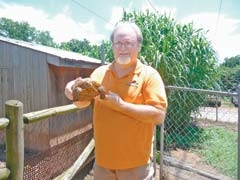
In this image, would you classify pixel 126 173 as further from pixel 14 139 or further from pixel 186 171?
pixel 186 171

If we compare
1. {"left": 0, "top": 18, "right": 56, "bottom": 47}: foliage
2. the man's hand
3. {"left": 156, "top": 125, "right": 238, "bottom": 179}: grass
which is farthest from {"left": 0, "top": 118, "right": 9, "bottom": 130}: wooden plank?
{"left": 0, "top": 18, "right": 56, "bottom": 47}: foliage

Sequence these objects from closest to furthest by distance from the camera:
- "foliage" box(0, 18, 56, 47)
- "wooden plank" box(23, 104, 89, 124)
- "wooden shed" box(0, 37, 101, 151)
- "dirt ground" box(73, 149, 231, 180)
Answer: "wooden plank" box(23, 104, 89, 124) → "dirt ground" box(73, 149, 231, 180) → "wooden shed" box(0, 37, 101, 151) → "foliage" box(0, 18, 56, 47)

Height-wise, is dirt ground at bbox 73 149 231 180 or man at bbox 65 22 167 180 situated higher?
man at bbox 65 22 167 180

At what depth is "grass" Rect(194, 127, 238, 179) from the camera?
490 cm

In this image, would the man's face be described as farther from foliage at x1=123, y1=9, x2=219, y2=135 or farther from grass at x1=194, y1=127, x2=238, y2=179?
foliage at x1=123, y1=9, x2=219, y2=135

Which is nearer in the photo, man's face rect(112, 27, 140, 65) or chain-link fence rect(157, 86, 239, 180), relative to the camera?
man's face rect(112, 27, 140, 65)

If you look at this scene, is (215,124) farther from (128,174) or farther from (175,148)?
(128,174)

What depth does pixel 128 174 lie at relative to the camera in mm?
1845

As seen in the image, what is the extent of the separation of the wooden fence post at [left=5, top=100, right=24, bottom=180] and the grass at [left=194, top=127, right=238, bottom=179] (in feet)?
10.6

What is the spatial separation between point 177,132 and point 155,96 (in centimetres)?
435

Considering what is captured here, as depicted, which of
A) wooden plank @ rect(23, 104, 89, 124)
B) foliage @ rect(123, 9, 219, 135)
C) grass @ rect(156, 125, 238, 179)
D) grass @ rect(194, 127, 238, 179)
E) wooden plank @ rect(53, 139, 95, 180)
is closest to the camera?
wooden plank @ rect(23, 104, 89, 124)

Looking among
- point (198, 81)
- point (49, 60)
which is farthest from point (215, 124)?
point (49, 60)

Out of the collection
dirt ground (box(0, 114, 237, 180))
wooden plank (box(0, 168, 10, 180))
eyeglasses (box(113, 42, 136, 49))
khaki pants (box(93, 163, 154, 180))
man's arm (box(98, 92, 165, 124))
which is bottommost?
dirt ground (box(0, 114, 237, 180))

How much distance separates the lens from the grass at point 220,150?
16.1 feet
